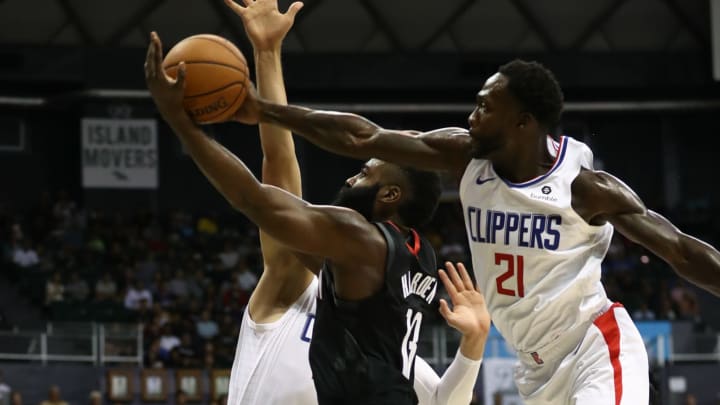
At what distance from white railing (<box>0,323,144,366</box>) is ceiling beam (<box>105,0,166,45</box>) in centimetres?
916

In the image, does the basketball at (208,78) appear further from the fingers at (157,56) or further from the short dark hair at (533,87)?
the short dark hair at (533,87)

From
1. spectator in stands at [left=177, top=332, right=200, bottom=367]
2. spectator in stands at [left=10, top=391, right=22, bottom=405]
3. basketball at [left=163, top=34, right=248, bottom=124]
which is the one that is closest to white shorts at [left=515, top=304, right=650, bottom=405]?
basketball at [left=163, top=34, right=248, bottom=124]

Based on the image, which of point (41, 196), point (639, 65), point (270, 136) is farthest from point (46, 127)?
point (270, 136)

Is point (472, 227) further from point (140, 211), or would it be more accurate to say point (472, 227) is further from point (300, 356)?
point (140, 211)

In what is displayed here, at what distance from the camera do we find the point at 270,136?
5219 millimetres

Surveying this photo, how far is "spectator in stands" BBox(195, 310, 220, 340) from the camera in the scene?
60.2 ft

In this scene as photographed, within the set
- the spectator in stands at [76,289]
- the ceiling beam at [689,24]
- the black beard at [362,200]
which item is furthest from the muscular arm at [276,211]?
the ceiling beam at [689,24]

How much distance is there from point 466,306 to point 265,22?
1544 millimetres

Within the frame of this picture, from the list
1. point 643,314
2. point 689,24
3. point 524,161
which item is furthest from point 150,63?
point 689,24

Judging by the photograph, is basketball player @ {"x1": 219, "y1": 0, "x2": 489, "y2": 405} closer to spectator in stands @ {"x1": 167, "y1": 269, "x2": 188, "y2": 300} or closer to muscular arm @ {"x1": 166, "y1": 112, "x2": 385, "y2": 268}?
muscular arm @ {"x1": 166, "y1": 112, "x2": 385, "y2": 268}

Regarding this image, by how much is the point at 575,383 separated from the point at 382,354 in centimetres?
92

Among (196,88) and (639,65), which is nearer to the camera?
(196,88)

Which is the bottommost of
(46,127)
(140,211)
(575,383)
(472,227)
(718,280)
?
(575,383)

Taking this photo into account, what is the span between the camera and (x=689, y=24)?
2584 cm
